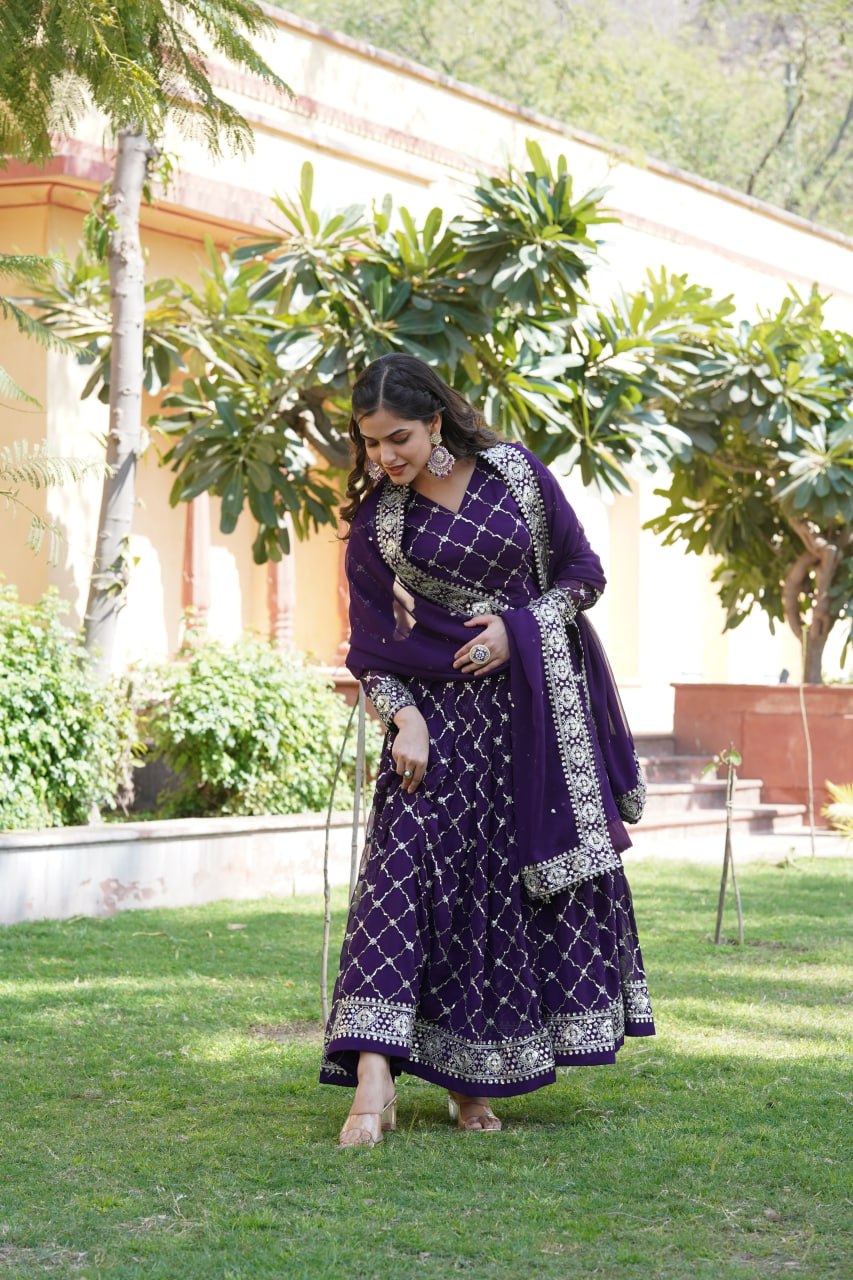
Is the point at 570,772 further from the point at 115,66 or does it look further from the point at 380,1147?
the point at 115,66

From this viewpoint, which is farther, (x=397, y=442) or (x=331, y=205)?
(x=331, y=205)

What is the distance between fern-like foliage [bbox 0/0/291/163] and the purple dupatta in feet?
4.06

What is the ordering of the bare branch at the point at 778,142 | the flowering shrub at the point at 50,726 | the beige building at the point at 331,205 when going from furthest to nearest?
the bare branch at the point at 778,142, the beige building at the point at 331,205, the flowering shrub at the point at 50,726

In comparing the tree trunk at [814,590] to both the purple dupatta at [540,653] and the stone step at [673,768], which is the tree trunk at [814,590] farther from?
the purple dupatta at [540,653]

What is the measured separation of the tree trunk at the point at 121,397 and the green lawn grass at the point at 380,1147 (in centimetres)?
246

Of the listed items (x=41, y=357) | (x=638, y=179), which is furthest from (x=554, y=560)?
(x=638, y=179)

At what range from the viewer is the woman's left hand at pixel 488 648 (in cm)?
362

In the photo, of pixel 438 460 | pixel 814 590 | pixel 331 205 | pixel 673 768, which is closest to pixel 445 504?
pixel 438 460

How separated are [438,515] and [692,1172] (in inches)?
59.3

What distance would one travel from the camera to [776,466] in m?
11.0

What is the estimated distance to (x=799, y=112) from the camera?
29.3 metres

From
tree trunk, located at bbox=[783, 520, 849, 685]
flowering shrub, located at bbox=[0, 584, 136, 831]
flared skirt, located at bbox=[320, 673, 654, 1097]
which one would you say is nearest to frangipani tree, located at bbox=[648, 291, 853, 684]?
tree trunk, located at bbox=[783, 520, 849, 685]

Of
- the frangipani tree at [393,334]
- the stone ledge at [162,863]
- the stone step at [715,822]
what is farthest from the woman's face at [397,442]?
the stone step at [715,822]

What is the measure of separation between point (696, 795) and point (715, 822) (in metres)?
0.64
